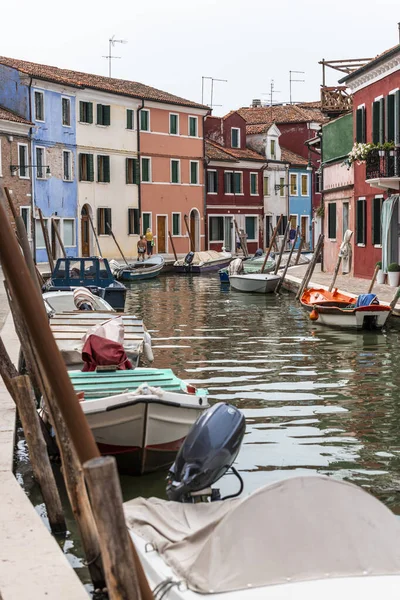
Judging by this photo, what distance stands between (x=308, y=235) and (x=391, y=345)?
146 feet

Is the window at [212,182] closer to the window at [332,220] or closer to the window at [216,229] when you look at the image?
the window at [216,229]

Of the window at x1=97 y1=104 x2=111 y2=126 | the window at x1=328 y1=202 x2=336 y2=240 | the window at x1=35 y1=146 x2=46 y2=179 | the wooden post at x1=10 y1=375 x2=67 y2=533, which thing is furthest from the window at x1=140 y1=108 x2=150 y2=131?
the wooden post at x1=10 y1=375 x2=67 y2=533

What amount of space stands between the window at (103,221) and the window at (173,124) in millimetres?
5932

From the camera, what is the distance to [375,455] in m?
8.84

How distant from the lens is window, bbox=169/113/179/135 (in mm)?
47250

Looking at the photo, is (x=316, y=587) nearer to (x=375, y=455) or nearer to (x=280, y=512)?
(x=280, y=512)

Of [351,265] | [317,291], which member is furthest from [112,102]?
[317,291]

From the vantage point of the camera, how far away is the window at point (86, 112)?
41.6 m

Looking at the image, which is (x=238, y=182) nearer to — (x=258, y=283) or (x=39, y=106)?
(x=39, y=106)

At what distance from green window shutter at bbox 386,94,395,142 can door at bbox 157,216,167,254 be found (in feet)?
74.3

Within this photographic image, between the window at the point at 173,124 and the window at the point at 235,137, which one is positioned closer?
the window at the point at 173,124

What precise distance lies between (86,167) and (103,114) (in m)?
2.45

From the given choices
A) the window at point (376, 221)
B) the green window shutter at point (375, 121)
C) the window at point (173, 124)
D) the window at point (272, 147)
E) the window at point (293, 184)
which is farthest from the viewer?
the window at point (293, 184)

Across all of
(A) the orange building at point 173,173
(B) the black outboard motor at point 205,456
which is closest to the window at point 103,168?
(A) the orange building at point 173,173
